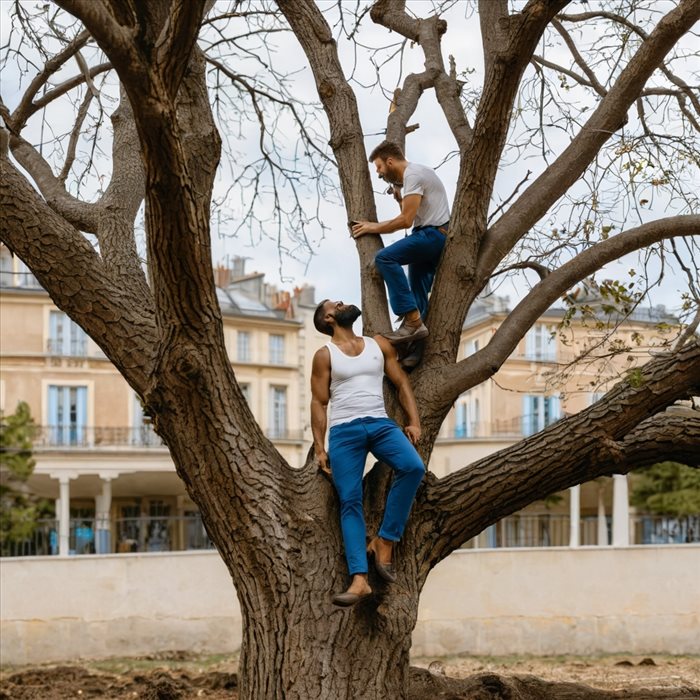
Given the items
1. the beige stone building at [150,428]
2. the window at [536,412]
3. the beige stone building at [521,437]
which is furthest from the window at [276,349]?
the window at [536,412]

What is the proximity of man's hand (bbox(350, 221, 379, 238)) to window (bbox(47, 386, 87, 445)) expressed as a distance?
2945 cm

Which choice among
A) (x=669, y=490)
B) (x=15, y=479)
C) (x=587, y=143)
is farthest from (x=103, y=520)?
(x=587, y=143)

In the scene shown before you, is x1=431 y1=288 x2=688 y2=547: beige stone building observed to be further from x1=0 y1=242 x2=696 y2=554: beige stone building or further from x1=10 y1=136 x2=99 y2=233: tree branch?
x1=10 y1=136 x2=99 y2=233: tree branch

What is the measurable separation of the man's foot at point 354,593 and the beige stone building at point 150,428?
25.5m

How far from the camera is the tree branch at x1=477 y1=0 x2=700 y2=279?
635 centimetres

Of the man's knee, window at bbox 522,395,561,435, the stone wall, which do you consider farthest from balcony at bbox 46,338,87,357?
the man's knee

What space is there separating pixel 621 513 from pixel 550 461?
25.4 metres

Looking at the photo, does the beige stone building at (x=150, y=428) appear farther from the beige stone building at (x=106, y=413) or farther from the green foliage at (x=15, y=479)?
the green foliage at (x=15, y=479)

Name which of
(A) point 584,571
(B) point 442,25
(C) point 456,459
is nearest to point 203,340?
(B) point 442,25

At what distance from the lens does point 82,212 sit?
24.4 feet

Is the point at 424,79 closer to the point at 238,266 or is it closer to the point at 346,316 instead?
the point at 346,316

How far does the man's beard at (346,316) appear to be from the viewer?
6.50m

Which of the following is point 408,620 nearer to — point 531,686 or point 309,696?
point 309,696

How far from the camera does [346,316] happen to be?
650 cm
